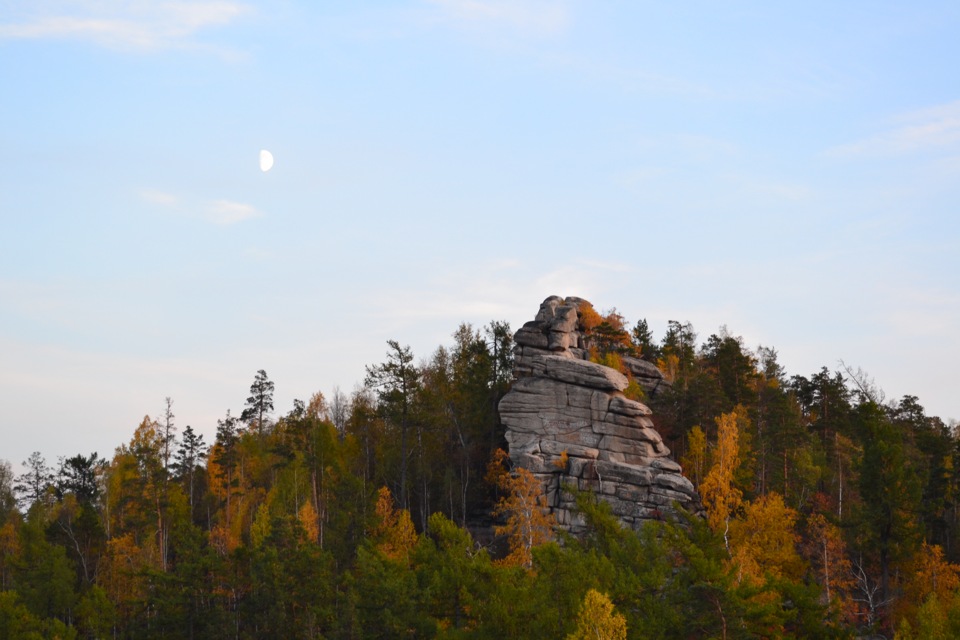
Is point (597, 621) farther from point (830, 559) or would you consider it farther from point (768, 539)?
point (830, 559)

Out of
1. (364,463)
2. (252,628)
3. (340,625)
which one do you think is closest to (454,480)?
(364,463)

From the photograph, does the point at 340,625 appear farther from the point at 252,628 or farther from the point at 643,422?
the point at 643,422

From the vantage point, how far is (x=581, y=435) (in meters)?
69.5

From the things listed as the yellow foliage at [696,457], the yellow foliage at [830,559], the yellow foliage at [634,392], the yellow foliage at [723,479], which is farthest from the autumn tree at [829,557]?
the yellow foliage at [634,392]

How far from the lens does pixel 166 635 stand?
56750mm

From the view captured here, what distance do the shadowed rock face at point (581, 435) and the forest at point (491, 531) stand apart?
303 centimetres

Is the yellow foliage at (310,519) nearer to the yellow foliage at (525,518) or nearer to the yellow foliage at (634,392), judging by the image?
the yellow foliage at (525,518)

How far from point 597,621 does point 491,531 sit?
35.2 metres

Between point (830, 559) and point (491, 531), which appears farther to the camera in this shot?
point (491, 531)

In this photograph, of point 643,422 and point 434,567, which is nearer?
point 434,567

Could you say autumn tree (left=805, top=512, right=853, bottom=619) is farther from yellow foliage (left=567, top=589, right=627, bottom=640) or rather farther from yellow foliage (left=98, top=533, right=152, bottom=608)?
yellow foliage (left=98, top=533, right=152, bottom=608)

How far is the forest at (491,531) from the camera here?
145 ft

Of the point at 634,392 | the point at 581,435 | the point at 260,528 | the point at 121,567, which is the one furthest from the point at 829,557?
the point at 121,567

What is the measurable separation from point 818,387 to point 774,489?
14.0m
